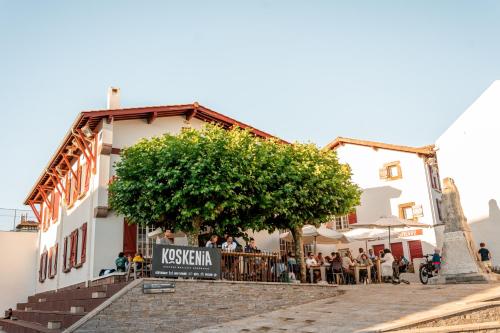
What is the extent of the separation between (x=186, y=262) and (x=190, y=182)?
3321mm

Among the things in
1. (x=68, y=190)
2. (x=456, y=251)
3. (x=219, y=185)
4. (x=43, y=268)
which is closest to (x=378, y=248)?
(x=456, y=251)

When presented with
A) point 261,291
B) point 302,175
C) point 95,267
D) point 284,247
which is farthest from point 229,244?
point 284,247

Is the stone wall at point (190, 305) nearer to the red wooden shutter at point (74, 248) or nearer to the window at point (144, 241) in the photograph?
the window at point (144, 241)

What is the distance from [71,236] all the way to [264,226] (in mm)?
9153

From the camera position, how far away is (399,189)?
29.8m

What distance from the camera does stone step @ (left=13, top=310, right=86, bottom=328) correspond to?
13.7 meters

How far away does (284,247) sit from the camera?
24953 mm

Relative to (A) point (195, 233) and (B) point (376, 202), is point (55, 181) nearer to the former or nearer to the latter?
(A) point (195, 233)

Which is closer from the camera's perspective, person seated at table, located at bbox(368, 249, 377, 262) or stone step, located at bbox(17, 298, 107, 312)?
stone step, located at bbox(17, 298, 107, 312)

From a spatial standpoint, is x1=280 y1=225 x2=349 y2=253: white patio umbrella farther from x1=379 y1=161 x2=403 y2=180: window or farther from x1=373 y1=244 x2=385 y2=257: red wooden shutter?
x1=379 y1=161 x2=403 y2=180: window

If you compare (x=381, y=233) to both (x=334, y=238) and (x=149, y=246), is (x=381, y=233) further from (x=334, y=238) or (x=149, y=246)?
(x=149, y=246)

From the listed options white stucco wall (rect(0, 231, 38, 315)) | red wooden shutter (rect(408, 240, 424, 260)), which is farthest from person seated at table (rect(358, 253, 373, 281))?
white stucco wall (rect(0, 231, 38, 315))

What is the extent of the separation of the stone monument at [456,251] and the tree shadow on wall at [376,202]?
38.8 feet

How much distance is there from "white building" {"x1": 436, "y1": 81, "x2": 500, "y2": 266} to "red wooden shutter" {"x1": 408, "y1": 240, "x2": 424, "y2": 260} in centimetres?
358
